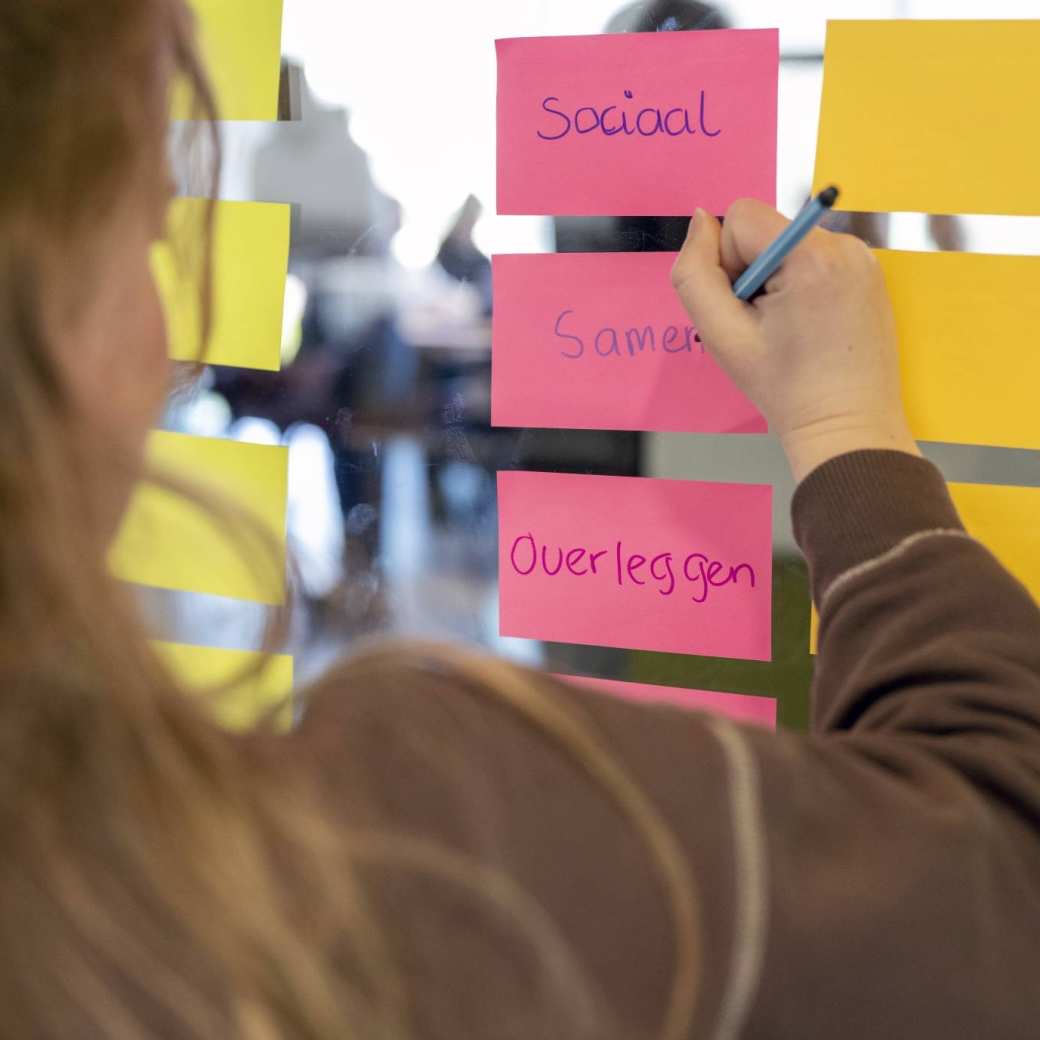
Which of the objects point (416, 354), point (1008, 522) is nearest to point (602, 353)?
point (416, 354)

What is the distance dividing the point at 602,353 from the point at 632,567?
126mm

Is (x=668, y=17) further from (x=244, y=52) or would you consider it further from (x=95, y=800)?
(x=95, y=800)

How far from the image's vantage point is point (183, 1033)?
0.32 metres

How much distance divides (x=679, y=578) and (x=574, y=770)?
318 millimetres

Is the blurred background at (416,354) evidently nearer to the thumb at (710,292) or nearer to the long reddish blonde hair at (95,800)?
the thumb at (710,292)

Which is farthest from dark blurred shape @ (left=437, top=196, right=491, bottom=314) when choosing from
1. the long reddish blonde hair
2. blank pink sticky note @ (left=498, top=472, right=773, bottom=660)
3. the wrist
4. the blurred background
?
the long reddish blonde hair

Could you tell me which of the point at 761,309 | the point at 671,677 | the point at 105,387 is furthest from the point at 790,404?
the point at 105,387

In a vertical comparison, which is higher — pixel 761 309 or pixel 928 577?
pixel 761 309

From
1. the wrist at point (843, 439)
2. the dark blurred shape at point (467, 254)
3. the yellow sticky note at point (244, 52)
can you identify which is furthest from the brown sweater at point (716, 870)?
the yellow sticky note at point (244, 52)

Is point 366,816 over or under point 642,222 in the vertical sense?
under

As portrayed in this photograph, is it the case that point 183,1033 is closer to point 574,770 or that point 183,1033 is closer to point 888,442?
point 574,770

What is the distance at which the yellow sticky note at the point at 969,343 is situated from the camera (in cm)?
59

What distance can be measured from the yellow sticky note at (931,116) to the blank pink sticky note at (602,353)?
0.36 ft

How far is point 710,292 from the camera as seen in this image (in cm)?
59
